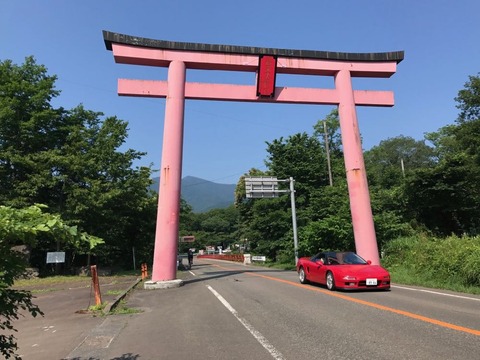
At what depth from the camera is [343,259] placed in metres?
13.1

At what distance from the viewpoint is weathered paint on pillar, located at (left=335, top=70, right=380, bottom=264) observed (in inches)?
688

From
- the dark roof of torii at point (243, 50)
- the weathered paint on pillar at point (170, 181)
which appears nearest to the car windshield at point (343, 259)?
the weathered paint on pillar at point (170, 181)

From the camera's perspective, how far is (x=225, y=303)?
10555 millimetres

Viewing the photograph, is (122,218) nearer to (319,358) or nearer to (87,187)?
(87,187)

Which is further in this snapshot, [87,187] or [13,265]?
[87,187]

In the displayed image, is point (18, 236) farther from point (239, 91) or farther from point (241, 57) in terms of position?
point (241, 57)

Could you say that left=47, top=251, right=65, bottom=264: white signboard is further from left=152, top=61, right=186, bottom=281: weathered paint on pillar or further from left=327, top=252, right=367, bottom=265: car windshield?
left=327, top=252, right=367, bottom=265: car windshield

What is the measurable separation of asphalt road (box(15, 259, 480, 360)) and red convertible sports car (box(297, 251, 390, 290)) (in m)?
0.49

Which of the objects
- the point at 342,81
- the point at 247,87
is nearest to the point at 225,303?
the point at 247,87

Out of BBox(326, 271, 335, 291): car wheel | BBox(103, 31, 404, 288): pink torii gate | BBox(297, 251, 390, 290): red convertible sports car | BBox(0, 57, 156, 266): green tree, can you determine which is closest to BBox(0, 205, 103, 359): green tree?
BBox(297, 251, 390, 290): red convertible sports car

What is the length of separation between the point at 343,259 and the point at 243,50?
10917 mm

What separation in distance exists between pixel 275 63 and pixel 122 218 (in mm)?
15825

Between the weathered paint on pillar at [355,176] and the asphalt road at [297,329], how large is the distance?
248 inches

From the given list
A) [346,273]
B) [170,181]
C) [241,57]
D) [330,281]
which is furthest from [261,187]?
[346,273]
